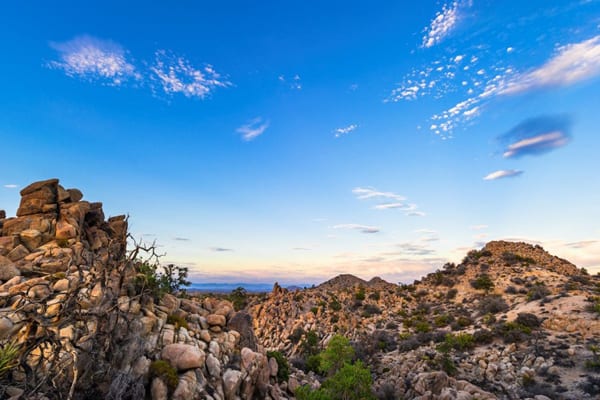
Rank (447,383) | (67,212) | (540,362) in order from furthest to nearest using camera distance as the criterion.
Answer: (540,362) < (447,383) < (67,212)

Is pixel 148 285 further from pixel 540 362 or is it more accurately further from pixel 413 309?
pixel 413 309

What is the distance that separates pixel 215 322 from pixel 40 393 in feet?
42.9

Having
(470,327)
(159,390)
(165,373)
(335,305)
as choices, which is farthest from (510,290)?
(159,390)

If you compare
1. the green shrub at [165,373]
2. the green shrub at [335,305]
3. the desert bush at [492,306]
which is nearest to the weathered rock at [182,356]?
the green shrub at [165,373]

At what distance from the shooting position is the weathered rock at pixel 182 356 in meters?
16.4

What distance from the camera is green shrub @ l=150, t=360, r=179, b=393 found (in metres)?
15.0

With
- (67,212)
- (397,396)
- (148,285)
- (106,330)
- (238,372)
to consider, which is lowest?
(397,396)


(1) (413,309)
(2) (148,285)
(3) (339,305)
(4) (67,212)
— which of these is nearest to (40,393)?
(2) (148,285)

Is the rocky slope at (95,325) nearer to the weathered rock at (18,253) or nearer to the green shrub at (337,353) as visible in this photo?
the weathered rock at (18,253)

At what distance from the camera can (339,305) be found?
5528 centimetres

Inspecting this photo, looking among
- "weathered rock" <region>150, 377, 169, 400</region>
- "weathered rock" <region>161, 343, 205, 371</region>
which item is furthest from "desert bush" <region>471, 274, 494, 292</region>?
"weathered rock" <region>150, 377, 169, 400</region>

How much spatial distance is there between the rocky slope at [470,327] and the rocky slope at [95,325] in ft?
52.2

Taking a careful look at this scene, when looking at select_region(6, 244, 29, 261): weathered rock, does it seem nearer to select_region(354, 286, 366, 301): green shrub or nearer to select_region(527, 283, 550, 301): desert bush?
select_region(354, 286, 366, 301): green shrub

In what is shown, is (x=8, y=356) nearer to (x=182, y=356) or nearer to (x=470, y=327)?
(x=182, y=356)
